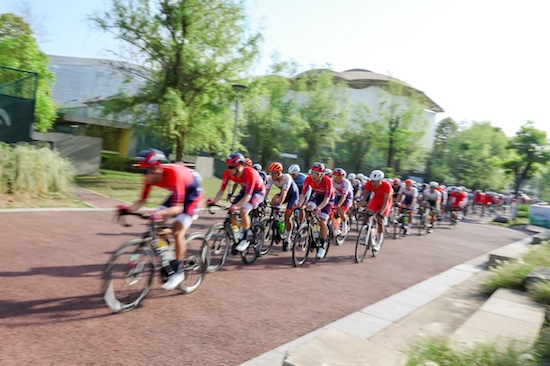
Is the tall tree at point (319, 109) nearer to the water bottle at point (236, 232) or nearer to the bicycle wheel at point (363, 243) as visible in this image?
the bicycle wheel at point (363, 243)

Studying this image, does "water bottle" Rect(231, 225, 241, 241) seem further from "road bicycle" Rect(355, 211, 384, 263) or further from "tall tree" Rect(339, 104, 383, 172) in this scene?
"tall tree" Rect(339, 104, 383, 172)

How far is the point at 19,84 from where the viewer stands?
1568 cm

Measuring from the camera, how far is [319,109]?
4250cm

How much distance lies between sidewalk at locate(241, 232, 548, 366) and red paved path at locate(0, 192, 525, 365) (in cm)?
28

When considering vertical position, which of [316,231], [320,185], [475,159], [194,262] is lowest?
[194,262]

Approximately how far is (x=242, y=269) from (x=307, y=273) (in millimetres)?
1324

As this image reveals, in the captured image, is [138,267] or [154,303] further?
[154,303]

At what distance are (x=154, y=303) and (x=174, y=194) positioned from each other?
147cm

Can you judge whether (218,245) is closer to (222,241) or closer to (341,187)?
(222,241)

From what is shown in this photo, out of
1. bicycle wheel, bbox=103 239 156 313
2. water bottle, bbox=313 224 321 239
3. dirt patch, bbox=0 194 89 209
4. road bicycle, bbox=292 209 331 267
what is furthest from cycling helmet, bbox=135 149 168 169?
dirt patch, bbox=0 194 89 209

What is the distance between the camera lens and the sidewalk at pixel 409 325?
3.45 meters

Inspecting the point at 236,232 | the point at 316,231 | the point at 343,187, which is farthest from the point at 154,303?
the point at 343,187

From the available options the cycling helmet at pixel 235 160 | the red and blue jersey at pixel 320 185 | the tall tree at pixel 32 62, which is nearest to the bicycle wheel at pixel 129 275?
the cycling helmet at pixel 235 160

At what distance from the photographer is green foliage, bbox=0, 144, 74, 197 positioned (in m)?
12.0
